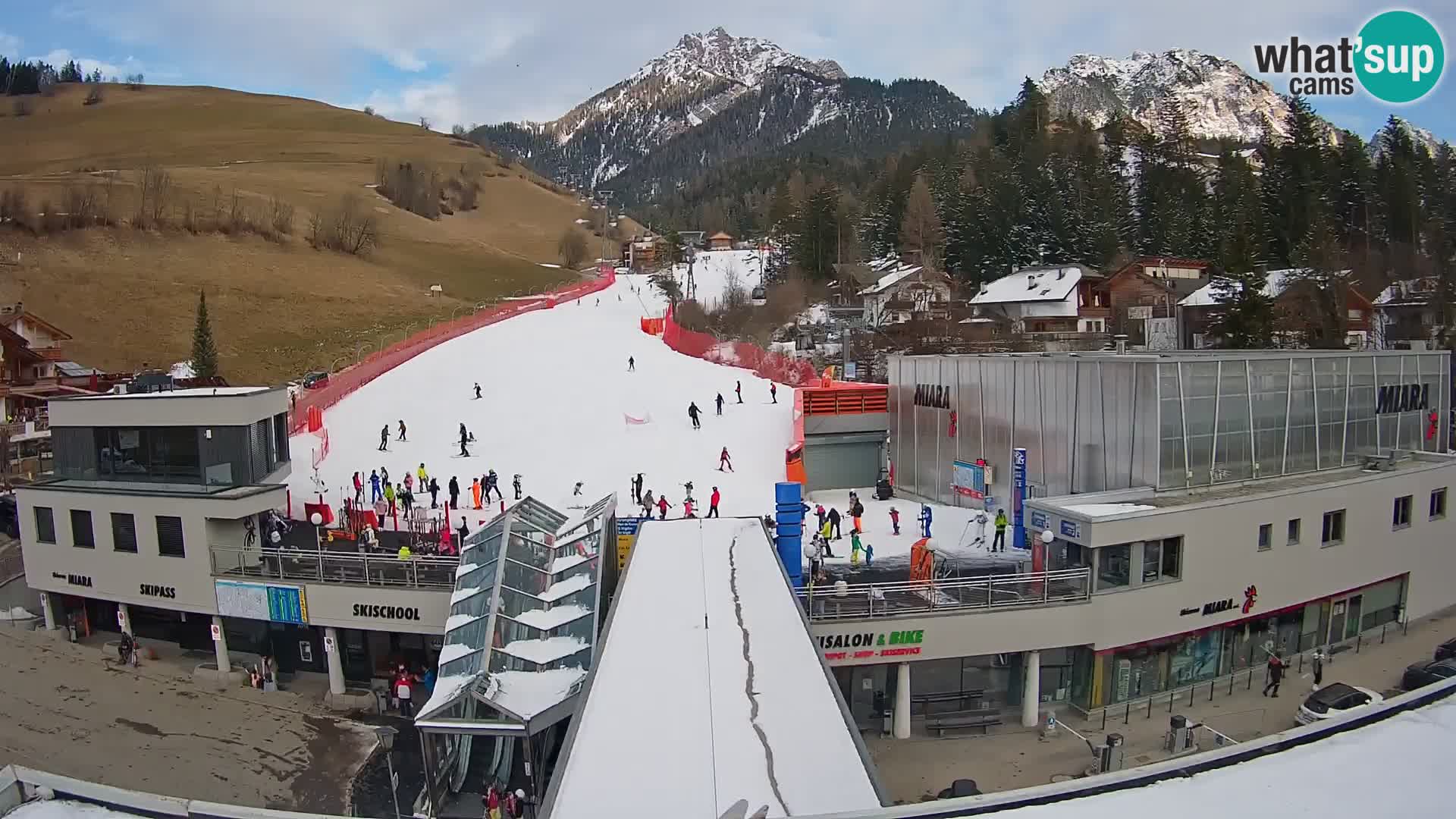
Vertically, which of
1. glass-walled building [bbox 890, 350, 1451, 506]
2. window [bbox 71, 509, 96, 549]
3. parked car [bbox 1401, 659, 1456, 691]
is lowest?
parked car [bbox 1401, 659, 1456, 691]

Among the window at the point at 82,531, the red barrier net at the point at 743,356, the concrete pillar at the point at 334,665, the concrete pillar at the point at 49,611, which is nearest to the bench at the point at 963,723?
the concrete pillar at the point at 334,665

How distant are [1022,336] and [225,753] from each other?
45.8 metres

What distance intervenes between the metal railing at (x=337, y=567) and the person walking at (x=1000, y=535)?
40.8 ft

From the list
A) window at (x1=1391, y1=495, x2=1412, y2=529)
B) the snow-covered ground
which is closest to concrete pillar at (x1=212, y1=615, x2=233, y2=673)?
the snow-covered ground

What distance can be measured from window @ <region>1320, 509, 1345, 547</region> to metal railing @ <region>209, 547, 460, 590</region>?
19.7m

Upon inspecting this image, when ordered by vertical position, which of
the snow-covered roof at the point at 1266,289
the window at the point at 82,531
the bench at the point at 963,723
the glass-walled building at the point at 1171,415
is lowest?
the bench at the point at 963,723

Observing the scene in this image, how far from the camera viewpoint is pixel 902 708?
1831 centimetres

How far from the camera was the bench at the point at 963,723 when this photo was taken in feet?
59.6

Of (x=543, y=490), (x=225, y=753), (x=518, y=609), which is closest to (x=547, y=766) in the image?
(x=518, y=609)

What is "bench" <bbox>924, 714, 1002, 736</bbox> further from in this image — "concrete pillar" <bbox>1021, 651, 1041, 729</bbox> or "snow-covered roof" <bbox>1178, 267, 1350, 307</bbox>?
"snow-covered roof" <bbox>1178, 267, 1350, 307</bbox>

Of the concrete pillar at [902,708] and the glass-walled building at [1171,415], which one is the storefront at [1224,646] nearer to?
the glass-walled building at [1171,415]

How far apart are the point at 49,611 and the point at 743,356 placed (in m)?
29.2

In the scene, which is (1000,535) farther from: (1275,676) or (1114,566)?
(1275,676)

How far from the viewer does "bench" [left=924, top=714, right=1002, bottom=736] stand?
59.6ft
